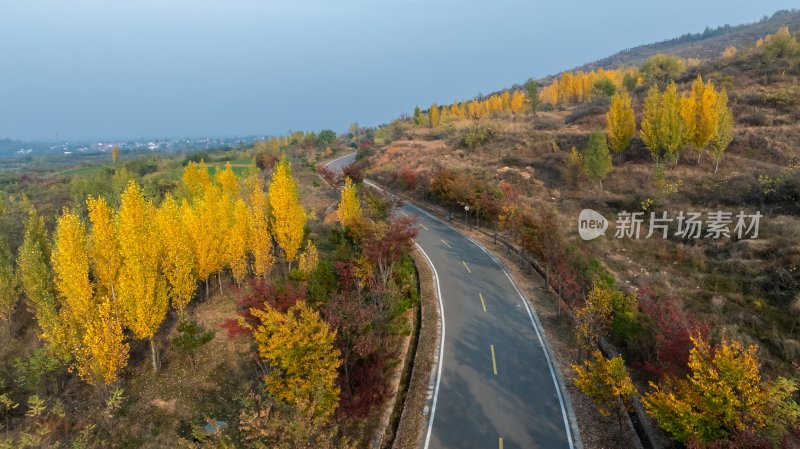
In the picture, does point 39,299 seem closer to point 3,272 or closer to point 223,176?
point 3,272

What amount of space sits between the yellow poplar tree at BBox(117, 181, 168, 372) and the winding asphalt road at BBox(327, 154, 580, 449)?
13.6m

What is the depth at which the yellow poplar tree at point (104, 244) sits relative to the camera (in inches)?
738

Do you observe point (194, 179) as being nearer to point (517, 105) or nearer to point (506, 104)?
point (517, 105)

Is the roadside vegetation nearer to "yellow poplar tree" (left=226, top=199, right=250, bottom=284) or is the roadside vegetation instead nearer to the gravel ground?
"yellow poplar tree" (left=226, top=199, right=250, bottom=284)

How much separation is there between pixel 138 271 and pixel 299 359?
361 inches

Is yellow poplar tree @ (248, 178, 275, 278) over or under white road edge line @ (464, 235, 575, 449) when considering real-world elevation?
over

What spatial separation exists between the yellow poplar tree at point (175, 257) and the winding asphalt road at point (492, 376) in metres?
14.0

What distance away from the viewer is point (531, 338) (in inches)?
815

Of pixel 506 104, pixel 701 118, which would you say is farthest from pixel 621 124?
pixel 506 104

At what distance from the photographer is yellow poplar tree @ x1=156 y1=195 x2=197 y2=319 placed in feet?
70.9

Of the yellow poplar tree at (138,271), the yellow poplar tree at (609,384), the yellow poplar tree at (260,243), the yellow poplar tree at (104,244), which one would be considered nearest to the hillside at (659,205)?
the yellow poplar tree at (609,384)

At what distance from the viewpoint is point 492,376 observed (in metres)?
Answer: 17.9

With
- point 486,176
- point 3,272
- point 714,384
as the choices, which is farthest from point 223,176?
point 714,384

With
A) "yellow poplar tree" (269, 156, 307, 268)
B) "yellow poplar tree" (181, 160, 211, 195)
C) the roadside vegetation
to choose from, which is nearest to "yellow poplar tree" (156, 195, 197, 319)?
the roadside vegetation
